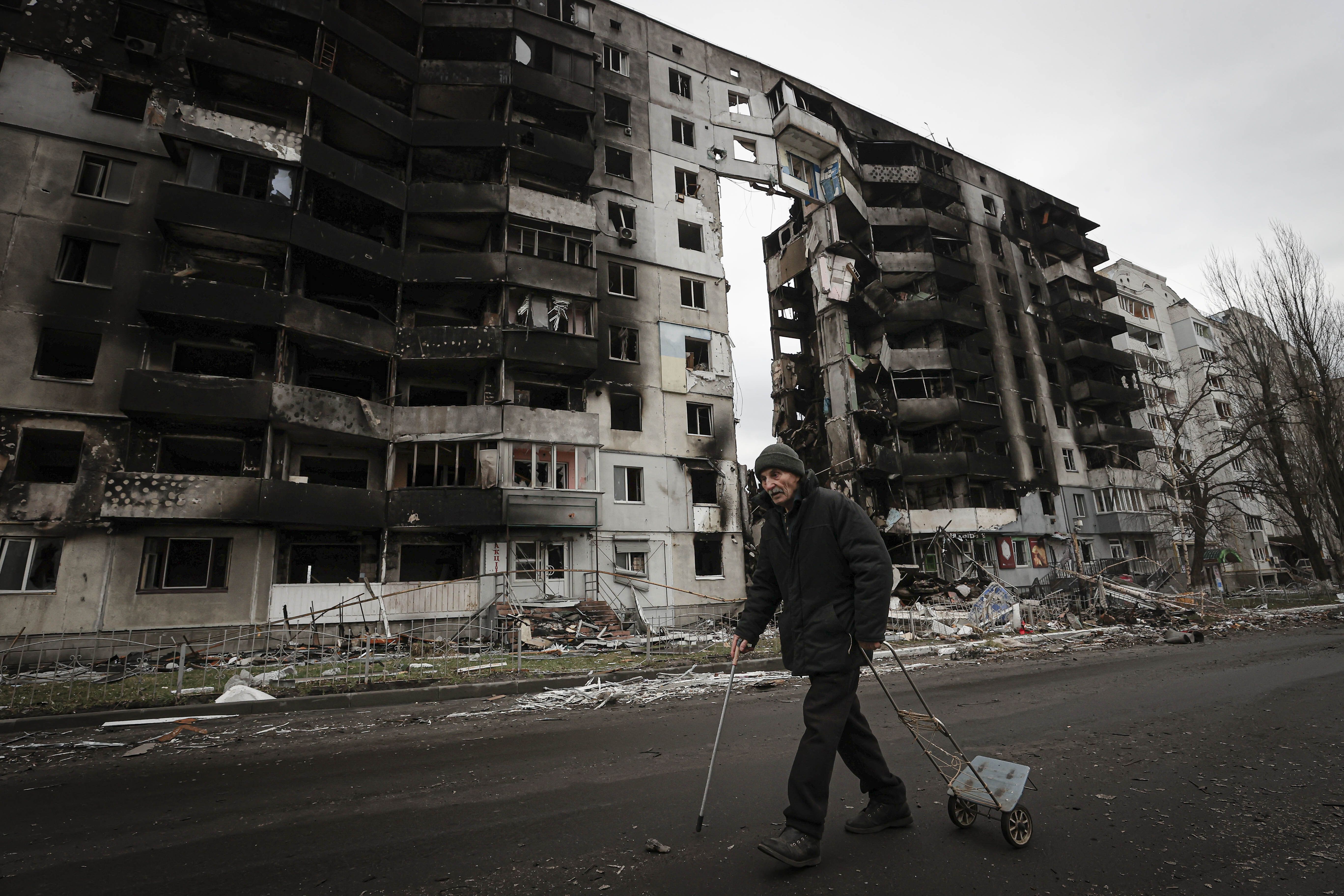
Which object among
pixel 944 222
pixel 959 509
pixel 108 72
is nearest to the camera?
pixel 108 72

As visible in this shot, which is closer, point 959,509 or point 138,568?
point 138,568

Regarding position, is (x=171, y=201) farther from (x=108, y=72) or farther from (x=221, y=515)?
(x=221, y=515)

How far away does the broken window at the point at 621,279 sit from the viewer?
2772 centimetres

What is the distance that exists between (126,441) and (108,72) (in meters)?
13.1

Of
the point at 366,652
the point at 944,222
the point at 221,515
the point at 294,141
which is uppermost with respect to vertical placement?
the point at 944,222

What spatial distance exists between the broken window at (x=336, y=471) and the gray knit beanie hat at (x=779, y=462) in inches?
821

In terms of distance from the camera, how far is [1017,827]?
3125mm

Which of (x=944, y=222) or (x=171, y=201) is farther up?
(x=944, y=222)

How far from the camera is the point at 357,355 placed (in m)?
22.0

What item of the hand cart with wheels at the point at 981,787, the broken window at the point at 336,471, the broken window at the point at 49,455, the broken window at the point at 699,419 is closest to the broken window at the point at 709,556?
the broken window at the point at 699,419

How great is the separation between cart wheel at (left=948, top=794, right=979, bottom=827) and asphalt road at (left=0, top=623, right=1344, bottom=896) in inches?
3.1

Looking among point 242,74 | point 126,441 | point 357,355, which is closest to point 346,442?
point 357,355

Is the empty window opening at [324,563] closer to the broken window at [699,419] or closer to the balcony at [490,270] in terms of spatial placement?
the balcony at [490,270]

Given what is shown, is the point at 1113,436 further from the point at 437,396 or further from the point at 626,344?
the point at 437,396
